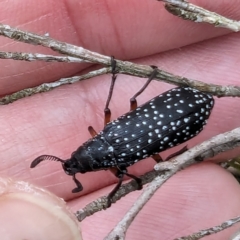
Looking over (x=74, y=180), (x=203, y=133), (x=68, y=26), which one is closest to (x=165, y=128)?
(x=203, y=133)

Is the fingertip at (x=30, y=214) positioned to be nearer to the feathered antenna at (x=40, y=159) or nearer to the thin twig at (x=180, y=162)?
the thin twig at (x=180, y=162)

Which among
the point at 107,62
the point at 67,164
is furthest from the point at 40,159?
the point at 107,62

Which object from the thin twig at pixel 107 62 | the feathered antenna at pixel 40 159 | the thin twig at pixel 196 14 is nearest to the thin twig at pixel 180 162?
the thin twig at pixel 107 62

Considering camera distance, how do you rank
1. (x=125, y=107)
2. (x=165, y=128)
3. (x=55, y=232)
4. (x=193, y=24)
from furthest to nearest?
(x=125, y=107) < (x=193, y=24) < (x=165, y=128) < (x=55, y=232)

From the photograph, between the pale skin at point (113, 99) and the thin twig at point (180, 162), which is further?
the pale skin at point (113, 99)

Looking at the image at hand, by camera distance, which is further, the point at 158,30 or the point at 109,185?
the point at 109,185

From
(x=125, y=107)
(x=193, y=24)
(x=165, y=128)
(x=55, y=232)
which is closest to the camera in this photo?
(x=55, y=232)

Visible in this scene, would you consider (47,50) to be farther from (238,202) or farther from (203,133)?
(238,202)
